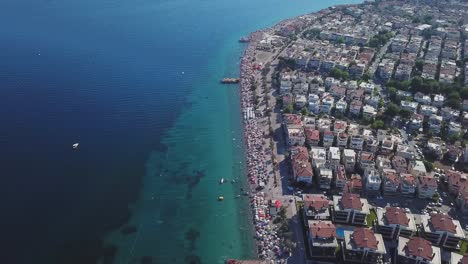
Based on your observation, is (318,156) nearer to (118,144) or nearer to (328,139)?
(328,139)

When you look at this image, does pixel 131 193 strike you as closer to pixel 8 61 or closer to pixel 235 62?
pixel 235 62

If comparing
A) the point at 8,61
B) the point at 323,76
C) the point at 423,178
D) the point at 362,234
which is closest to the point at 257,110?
the point at 323,76

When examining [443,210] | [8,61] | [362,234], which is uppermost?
[8,61]

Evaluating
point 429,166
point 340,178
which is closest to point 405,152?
point 429,166

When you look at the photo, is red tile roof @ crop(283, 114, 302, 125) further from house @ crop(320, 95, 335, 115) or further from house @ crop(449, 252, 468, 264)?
house @ crop(449, 252, 468, 264)

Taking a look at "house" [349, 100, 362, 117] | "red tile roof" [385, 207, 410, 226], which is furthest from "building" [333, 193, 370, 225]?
"house" [349, 100, 362, 117]
